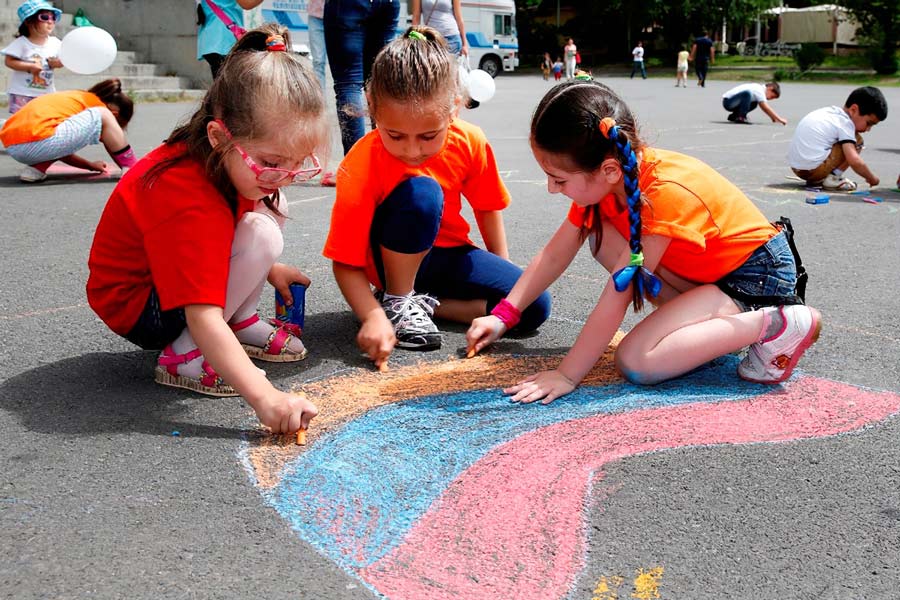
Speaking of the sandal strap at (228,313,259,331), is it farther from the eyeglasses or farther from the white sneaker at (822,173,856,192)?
the white sneaker at (822,173,856,192)

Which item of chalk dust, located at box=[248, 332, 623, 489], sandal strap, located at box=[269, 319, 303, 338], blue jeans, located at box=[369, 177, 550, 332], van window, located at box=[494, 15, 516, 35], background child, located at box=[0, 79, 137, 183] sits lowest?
chalk dust, located at box=[248, 332, 623, 489]

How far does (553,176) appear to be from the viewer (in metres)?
2.49

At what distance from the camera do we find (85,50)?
675 cm

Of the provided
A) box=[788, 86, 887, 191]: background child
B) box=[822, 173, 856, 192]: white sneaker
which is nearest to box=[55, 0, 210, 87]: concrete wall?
box=[788, 86, 887, 191]: background child

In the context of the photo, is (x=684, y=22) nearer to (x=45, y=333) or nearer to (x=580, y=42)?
(x=580, y=42)

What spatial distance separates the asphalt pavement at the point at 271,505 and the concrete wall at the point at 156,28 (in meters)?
10.4

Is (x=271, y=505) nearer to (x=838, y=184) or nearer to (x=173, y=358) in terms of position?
(x=173, y=358)

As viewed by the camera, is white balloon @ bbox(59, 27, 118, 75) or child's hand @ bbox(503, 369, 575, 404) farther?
white balloon @ bbox(59, 27, 118, 75)

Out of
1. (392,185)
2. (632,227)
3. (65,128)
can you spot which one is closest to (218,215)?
(392,185)

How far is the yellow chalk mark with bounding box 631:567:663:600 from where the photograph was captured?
1623 millimetres

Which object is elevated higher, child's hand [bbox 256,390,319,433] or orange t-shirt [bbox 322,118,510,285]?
orange t-shirt [bbox 322,118,510,285]

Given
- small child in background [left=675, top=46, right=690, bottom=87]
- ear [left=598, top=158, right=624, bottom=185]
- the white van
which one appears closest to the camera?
ear [left=598, top=158, right=624, bottom=185]

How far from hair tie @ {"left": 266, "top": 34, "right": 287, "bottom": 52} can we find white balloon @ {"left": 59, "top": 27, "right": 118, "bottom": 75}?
4.91 metres

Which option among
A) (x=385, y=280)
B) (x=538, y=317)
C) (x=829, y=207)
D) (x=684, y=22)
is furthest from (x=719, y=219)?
(x=684, y=22)
